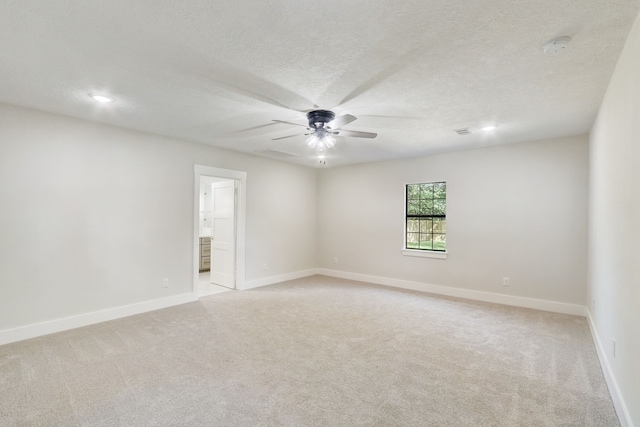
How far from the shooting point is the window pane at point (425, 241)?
593cm

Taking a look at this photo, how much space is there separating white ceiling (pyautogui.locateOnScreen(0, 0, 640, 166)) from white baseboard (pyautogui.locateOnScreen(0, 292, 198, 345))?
2.43 meters

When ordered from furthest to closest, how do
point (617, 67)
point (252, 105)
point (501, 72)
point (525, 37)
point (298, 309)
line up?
point (298, 309) < point (252, 105) < point (501, 72) < point (617, 67) < point (525, 37)

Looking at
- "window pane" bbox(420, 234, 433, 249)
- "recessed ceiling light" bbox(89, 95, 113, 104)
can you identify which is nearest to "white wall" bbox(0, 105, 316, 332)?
"recessed ceiling light" bbox(89, 95, 113, 104)

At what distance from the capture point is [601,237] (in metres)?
3.09

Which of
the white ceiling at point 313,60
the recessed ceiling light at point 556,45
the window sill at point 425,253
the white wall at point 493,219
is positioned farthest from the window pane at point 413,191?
the recessed ceiling light at point 556,45

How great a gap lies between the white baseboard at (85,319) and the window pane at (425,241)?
4162 mm

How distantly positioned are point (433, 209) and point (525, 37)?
405cm

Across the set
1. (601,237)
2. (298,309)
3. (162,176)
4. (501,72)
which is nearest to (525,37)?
(501,72)

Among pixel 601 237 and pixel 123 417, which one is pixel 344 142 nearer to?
pixel 601 237

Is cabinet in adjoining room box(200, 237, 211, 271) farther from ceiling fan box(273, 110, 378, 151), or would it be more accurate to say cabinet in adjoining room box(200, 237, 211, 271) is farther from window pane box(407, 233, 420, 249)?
ceiling fan box(273, 110, 378, 151)

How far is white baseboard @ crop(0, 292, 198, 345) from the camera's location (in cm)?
342

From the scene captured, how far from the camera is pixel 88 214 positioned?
156 inches

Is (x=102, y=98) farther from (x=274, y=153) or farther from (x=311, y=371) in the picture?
(x=311, y=371)

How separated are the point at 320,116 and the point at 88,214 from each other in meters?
3.14
